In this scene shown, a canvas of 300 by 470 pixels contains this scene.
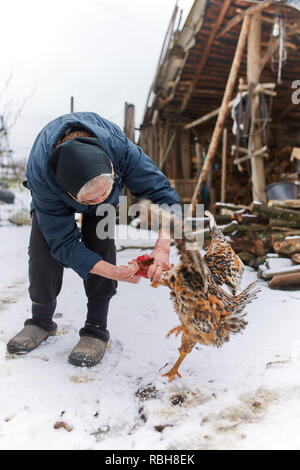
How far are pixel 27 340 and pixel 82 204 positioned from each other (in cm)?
101

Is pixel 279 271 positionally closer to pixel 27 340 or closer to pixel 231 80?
pixel 27 340

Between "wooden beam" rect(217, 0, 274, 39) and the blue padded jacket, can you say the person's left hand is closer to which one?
the blue padded jacket

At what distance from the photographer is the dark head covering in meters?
1.43

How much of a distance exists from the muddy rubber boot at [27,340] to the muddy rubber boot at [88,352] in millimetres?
308

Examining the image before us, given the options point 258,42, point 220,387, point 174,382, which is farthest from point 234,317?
point 258,42

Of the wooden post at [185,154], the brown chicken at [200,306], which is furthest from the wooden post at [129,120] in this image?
the brown chicken at [200,306]

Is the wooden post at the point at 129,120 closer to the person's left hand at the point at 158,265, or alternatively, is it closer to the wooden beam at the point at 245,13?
the wooden beam at the point at 245,13

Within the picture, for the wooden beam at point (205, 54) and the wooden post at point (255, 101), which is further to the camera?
the wooden beam at point (205, 54)

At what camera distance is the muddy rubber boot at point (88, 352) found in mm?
1995

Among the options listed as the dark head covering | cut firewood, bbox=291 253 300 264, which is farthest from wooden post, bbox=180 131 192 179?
the dark head covering

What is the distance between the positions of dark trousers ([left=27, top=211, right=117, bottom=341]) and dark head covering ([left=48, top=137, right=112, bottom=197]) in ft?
2.27

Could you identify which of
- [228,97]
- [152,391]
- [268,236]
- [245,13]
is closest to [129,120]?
[228,97]

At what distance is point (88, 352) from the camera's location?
2.03m
